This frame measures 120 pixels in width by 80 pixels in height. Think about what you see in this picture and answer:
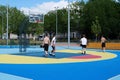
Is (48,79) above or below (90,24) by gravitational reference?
below

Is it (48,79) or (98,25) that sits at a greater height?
(98,25)

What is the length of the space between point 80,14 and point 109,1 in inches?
345

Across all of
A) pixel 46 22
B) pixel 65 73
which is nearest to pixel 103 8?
pixel 46 22

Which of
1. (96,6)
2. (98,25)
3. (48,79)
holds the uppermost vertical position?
(96,6)

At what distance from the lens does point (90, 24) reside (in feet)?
262

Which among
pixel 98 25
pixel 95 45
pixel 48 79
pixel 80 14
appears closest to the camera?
pixel 48 79

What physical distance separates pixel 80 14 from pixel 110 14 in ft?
29.9

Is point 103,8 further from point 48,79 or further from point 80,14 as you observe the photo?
point 48,79

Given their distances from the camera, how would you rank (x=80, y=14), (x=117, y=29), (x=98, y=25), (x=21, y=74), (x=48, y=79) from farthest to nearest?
(x=80, y=14) → (x=117, y=29) → (x=98, y=25) → (x=21, y=74) → (x=48, y=79)

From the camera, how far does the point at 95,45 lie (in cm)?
4672

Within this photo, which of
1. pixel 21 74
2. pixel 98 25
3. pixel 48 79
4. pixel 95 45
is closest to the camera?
pixel 48 79

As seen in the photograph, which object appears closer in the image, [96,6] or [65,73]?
[65,73]

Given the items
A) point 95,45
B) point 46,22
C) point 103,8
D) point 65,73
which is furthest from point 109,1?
point 65,73

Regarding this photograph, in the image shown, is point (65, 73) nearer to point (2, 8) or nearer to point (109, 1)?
point (109, 1)
